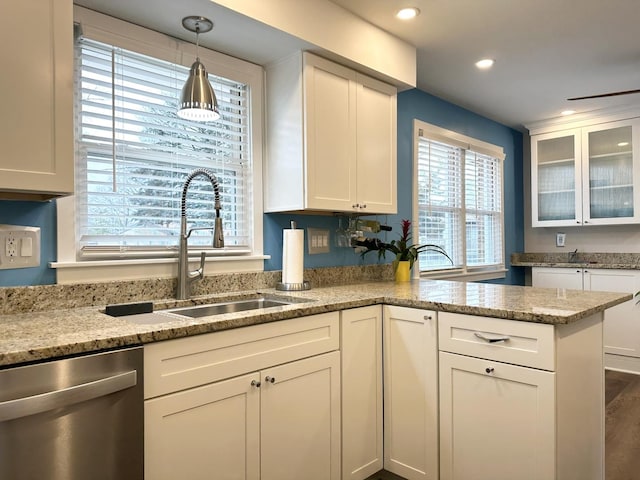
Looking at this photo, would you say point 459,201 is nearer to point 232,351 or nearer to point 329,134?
point 329,134

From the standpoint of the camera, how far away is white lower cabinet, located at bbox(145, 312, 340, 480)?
1427mm

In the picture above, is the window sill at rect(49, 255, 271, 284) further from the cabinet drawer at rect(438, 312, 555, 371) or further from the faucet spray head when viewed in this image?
the cabinet drawer at rect(438, 312, 555, 371)

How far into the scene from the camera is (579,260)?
4695 millimetres

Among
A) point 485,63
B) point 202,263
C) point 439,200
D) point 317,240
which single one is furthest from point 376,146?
point 439,200

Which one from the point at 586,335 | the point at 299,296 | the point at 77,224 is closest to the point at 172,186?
the point at 77,224

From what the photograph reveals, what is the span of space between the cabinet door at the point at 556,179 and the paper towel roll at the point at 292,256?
3234mm

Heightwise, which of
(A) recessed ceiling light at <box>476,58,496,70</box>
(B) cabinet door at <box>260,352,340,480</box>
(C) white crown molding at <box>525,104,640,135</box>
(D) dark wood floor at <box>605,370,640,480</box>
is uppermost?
(A) recessed ceiling light at <box>476,58,496,70</box>

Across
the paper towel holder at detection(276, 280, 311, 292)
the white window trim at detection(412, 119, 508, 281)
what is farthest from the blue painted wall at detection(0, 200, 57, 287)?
the white window trim at detection(412, 119, 508, 281)

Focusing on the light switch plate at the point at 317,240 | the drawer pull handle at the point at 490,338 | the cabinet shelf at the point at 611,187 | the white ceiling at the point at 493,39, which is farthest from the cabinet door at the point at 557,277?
the drawer pull handle at the point at 490,338

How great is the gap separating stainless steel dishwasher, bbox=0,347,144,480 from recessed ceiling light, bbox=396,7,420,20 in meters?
2.11

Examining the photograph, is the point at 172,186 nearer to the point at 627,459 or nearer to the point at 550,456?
the point at 550,456

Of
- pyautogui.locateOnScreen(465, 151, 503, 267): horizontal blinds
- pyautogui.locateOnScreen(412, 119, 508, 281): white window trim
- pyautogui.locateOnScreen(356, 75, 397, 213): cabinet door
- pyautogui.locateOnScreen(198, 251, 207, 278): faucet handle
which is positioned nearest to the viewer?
pyautogui.locateOnScreen(198, 251, 207, 278): faucet handle

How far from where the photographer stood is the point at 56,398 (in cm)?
115

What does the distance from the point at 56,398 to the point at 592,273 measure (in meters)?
4.43
